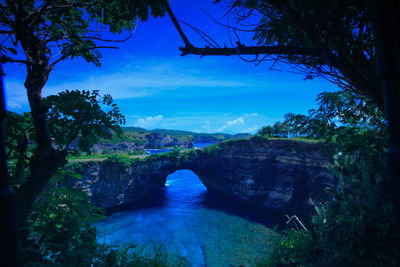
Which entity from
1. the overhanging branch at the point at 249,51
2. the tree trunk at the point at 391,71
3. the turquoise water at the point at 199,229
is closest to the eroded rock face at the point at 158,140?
the turquoise water at the point at 199,229

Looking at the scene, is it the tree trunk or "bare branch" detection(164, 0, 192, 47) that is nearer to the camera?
the tree trunk

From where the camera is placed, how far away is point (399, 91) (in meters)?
0.74

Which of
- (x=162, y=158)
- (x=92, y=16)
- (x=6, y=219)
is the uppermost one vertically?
(x=92, y=16)

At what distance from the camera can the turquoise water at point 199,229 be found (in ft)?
47.2

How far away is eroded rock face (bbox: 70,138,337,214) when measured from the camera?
20109 mm

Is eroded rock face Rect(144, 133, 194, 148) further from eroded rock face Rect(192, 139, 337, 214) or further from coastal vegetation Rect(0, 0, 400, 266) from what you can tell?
coastal vegetation Rect(0, 0, 400, 266)

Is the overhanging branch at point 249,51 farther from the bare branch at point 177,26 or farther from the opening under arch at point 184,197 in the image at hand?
the opening under arch at point 184,197

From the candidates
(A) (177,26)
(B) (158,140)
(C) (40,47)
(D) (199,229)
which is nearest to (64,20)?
(C) (40,47)

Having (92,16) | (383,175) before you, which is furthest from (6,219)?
(383,175)

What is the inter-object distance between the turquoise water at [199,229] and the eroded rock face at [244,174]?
224cm

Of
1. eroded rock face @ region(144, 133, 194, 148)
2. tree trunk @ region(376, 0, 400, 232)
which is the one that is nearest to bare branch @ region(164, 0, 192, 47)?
tree trunk @ region(376, 0, 400, 232)

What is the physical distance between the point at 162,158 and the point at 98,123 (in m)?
24.6

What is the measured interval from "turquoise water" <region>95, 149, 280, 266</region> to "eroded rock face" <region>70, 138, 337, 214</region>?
7.34 ft

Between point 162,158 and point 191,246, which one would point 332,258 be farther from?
point 162,158
